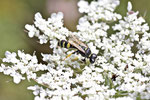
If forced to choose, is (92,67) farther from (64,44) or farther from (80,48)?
(64,44)

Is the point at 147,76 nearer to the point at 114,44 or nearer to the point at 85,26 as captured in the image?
Answer: the point at 114,44

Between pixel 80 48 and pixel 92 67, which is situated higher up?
pixel 80 48

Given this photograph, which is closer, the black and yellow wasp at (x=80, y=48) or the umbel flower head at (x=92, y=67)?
the umbel flower head at (x=92, y=67)

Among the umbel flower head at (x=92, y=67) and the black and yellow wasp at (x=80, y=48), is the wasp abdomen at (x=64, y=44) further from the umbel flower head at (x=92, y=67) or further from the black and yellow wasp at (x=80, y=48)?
the umbel flower head at (x=92, y=67)

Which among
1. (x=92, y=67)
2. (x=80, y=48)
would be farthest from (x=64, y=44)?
(x=92, y=67)

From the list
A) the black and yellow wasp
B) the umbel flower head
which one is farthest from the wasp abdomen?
the umbel flower head

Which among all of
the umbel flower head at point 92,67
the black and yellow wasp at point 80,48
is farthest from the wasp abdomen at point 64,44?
the umbel flower head at point 92,67

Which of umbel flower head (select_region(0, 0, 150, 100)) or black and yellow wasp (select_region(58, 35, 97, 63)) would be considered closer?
umbel flower head (select_region(0, 0, 150, 100))

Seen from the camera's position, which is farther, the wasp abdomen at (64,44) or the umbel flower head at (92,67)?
the wasp abdomen at (64,44)

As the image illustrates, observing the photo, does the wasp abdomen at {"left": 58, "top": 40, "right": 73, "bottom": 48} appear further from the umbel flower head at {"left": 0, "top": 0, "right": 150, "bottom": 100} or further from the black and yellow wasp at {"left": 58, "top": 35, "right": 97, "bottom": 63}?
the umbel flower head at {"left": 0, "top": 0, "right": 150, "bottom": 100}
